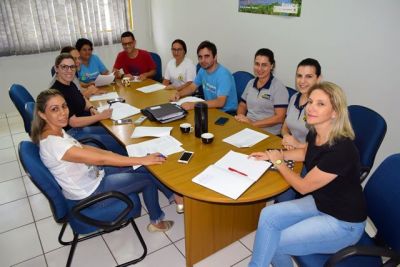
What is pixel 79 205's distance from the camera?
5.59 feet

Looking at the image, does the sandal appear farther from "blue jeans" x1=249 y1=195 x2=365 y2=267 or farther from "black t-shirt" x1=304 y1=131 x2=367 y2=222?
"black t-shirt" x1=304 y1=131 x2=367 y2=222

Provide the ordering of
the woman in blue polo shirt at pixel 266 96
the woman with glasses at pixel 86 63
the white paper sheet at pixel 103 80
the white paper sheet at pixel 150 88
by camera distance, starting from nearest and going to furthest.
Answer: the woman in blue polo shirt at pixel 266 96 → the white paper sheet at pixel 150 88 → the white paper sheet at pixel 103 80 → the woman with glasses at pixel 86 63

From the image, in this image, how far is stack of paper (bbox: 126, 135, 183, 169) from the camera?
2014 millimetres

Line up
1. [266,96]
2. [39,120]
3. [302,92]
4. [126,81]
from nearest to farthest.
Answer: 1. [39,120]
2. [302,92]
3. [266,96]
4. [126,81]

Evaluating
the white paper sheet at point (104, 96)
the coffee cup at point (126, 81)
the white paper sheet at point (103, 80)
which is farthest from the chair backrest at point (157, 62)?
the white paper sheet at point (104, 96)

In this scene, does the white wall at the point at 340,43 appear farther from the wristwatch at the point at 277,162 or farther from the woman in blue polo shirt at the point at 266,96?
the wristwatch at the point at 277,162

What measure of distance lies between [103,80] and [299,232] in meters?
2.82

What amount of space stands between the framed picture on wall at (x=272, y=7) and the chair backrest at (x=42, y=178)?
2.53 metres

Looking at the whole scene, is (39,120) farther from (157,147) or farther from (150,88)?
(150,88)

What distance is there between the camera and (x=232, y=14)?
3693 mm

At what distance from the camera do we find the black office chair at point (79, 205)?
1637 mm

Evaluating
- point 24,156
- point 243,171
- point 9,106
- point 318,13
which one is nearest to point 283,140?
point 243,171

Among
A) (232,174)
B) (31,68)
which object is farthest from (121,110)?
(31,68)

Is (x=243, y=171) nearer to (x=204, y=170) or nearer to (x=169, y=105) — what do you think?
(x=204, y=170)
